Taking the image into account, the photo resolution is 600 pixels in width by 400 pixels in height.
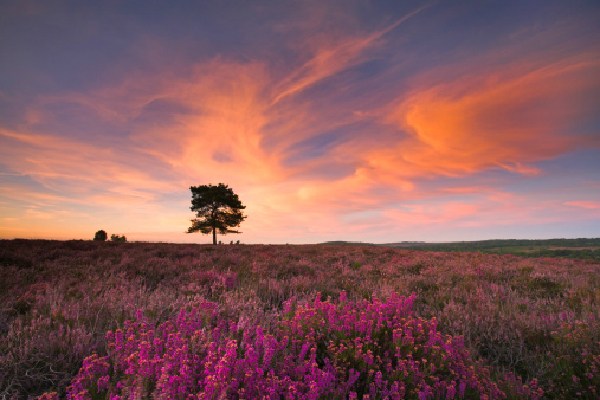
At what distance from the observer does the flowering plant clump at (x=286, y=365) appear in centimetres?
240

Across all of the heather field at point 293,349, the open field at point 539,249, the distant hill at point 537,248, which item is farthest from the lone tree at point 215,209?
the heather field at point 293,349

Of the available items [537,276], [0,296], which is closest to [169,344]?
[0,296]

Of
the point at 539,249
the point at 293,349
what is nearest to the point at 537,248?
the point at 539,249

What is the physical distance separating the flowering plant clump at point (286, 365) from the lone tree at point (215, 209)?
122ft

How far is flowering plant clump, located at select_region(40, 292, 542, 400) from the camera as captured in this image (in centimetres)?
240

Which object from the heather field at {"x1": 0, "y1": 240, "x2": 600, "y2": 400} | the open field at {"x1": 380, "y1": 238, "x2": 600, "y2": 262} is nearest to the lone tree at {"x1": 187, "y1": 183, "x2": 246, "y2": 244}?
the open field at {"x1": 380, "y1": 238, "x2": 600, "y2": 262}

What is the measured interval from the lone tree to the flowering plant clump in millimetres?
37040

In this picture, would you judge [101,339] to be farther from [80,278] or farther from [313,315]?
[80,278]

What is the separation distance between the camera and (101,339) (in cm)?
364

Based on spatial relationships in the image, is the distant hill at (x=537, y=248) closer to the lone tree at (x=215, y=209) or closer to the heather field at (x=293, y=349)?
the lone tree at (x=215, y=209)

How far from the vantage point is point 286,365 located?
281cm

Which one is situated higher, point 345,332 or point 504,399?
point 345,332

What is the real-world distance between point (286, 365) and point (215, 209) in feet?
129

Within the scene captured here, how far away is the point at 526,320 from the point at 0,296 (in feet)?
27.6
